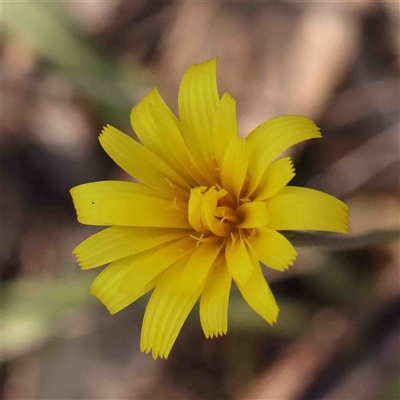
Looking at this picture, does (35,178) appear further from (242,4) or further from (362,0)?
(362,0)

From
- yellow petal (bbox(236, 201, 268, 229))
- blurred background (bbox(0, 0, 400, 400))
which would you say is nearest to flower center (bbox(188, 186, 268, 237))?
yellow petal (bbox(236, 201, 268, 229))

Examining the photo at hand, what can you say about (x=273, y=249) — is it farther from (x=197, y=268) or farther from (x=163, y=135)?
(x=163, y=135)

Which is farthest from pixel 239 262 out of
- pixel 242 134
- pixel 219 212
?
pixel 242 134

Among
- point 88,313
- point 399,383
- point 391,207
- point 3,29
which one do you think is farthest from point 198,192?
point 3,29

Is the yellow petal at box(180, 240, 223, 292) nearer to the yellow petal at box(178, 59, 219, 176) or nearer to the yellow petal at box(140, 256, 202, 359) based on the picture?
the yellow petal at box(140, 256, 202, 359)

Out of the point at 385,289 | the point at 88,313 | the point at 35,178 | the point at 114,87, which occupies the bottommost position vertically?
the point at 88,313

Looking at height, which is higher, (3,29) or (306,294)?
(3,29)

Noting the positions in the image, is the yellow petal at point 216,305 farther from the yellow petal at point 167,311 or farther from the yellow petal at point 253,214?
the yellow petal at point 253,214
